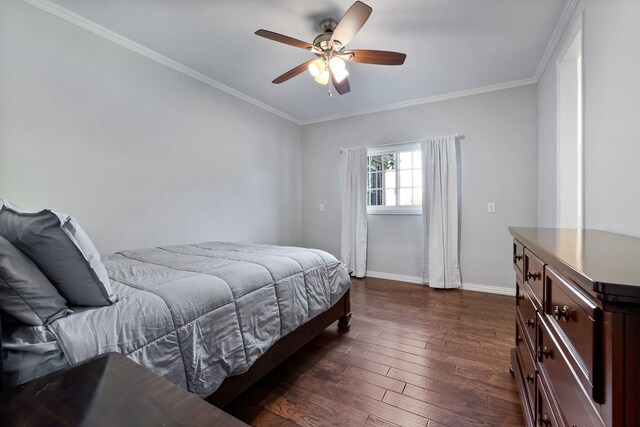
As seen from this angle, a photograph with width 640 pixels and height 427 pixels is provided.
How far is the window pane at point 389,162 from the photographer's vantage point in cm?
393

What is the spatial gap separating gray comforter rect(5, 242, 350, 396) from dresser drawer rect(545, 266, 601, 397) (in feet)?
4.11

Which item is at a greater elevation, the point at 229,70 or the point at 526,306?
the point at 229,70

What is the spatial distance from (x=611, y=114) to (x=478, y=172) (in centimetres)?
196

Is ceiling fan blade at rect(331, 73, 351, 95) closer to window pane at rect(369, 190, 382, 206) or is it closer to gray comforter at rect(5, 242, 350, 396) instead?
gray comforter at rect(5, 242, 350, 396)

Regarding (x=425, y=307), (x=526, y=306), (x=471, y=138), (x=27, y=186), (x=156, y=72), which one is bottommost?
(x=425, y=307)

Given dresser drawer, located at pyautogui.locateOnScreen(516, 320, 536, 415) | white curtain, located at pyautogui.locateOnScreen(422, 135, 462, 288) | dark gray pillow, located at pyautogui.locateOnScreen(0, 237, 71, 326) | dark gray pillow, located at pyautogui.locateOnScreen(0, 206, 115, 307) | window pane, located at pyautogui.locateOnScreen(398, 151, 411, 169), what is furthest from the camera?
window pane, located at pyautogui.locateOnScreen(398, 151, 411, 169)

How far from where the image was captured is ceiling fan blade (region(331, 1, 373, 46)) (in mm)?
1575

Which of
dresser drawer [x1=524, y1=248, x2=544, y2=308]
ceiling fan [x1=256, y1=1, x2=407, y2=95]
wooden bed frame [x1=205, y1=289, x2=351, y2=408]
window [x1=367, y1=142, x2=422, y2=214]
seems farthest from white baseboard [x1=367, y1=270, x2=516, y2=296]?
ceiling fan [x1=256, y1=1, x2=407, y2=95]

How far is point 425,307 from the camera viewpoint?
283 cm

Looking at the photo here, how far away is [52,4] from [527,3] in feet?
11.2

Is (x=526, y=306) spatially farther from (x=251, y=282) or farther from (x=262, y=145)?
(x=262, y=145)

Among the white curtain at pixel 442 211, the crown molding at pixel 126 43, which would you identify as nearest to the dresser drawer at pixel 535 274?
the white curtain at pixel 442 211

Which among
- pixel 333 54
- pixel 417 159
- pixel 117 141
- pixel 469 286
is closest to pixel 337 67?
pixel 333 54

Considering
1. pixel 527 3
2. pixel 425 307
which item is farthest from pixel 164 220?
pixel 527 3
